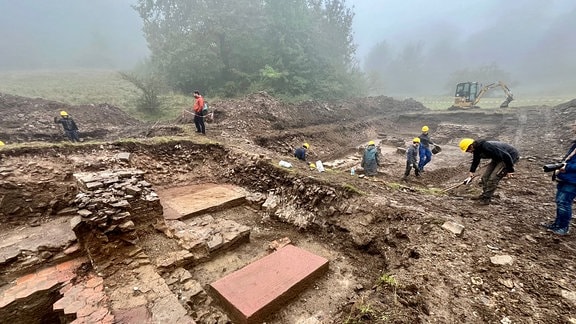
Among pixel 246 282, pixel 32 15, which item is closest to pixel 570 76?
pixel 246 282

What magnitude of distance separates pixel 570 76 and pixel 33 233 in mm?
68830

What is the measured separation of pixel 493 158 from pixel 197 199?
5990 mm

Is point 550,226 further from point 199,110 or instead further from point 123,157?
point 199,110

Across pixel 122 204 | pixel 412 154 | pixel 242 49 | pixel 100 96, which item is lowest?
pixel 412 154

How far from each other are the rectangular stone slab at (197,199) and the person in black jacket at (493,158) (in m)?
4.86

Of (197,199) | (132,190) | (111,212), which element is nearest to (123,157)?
(197,199)

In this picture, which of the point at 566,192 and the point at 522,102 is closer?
the point at 566,192

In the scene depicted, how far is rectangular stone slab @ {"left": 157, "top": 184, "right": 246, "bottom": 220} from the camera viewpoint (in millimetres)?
5094

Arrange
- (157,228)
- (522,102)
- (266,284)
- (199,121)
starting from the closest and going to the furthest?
(266,284), (157,228), (199,121), (522,102)

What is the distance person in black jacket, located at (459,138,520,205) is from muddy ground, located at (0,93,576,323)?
0.38 meters

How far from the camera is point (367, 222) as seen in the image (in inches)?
171

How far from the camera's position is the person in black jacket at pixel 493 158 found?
14.8 feet

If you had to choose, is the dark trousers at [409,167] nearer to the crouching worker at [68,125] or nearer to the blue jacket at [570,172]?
the blue jacket at [570,172]

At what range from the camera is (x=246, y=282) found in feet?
10.8
